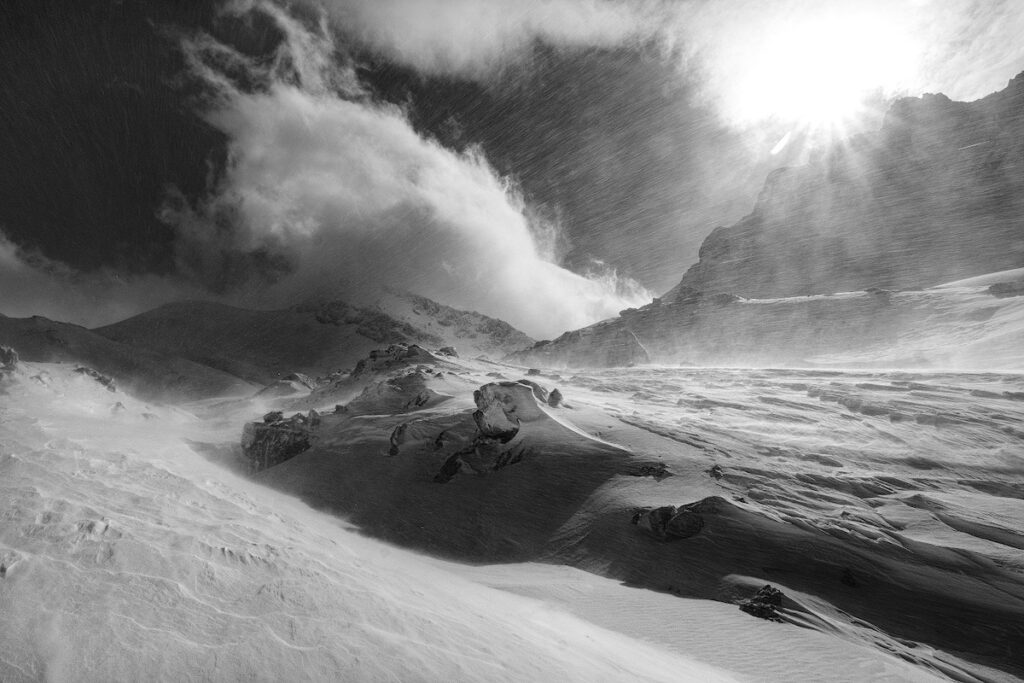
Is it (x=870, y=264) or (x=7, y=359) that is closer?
(x=7, y=359)

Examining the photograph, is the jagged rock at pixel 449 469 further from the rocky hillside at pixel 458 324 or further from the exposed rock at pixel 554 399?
the rocky hillside at pixel 458 324

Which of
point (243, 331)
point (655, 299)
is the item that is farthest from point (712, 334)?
point (243, 331)

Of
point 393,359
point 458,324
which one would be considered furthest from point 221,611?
point 458,324

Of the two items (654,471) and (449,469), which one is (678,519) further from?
(449,469)

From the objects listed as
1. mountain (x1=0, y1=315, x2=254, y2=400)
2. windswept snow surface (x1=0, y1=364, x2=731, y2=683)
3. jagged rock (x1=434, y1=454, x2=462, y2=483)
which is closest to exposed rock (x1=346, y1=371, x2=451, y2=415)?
jagged rock (x1=434, y1=454, x2=462, y2=483)

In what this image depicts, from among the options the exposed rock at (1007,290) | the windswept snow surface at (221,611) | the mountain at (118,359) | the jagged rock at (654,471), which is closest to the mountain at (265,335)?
the mountain at (118,359)
